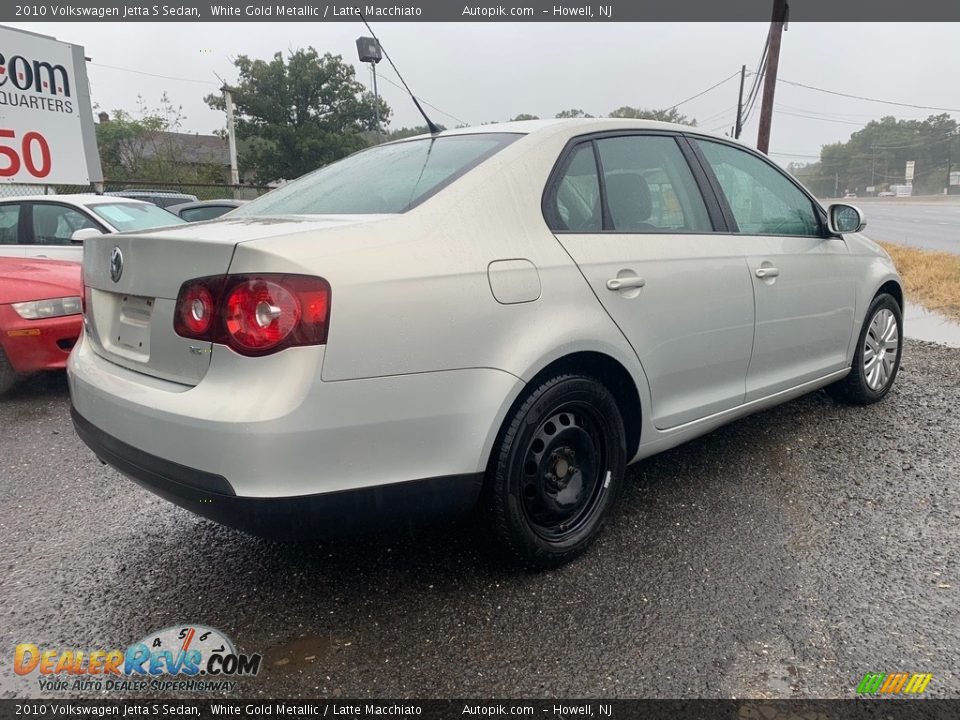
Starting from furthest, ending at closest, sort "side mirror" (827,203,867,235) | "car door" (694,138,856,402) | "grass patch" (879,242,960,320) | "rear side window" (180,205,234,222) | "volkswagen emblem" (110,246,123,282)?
"rear side window" (180,205,234,222) → "grass patch" (879,242,960,320) → "side mirror" (827,203,867,235) → "car door" (694,138,856,402) → "volkswagen emblem" (110,246,123,282)

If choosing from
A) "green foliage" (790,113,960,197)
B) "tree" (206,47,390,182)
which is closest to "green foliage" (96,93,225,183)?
"tree" (206,47,390,182)

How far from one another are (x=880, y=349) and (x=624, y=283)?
2.62 meters

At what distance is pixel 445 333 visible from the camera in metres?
2.03

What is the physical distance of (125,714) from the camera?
74.0 inches

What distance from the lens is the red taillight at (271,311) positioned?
1.83 m

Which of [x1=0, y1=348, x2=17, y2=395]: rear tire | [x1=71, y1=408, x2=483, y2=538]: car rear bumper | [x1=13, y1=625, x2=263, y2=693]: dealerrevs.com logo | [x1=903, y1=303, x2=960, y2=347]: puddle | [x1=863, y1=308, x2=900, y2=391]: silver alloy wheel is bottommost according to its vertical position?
[x1=903, y1=303, x2=960, y2=347]: puddle

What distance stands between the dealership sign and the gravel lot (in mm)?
10371

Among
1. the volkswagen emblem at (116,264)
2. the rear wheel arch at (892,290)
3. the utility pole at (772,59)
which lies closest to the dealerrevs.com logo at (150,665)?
the volkswagen emblem at (116,264)

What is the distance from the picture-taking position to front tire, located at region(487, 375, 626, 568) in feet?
7.38

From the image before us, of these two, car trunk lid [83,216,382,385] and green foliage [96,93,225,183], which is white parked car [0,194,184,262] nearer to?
car trunk lid [83,216,382,385]

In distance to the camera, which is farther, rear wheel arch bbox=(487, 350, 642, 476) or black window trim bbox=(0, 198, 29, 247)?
black window trim bbox=(0, 198, 29, 247)

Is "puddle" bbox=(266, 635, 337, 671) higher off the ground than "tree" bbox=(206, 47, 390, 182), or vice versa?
"tree" bbox=(206, 47, 390, 182)

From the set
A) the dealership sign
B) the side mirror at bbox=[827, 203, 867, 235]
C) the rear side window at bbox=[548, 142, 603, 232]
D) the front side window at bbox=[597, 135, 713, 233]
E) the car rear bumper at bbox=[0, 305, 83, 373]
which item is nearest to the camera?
the rear side window at bbox=[548, 142, 603, 232]

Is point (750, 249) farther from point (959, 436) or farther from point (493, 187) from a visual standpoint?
point (959, 436)
